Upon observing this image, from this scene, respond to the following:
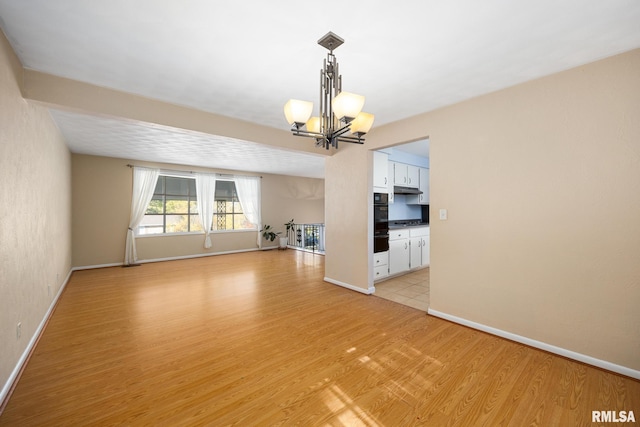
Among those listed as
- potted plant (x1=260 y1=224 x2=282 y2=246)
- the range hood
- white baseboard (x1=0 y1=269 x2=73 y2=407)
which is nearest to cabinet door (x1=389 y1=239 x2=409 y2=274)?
the range hood

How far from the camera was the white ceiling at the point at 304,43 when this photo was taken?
1.63 m

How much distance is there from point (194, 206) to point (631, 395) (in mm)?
8287

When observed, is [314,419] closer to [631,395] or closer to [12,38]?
[631,395]

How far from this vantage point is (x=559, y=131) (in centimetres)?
235

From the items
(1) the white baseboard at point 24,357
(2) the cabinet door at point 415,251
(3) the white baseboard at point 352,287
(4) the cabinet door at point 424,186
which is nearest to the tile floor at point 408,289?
(3) the white baseboard at point 352,287

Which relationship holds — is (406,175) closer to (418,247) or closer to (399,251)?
(418,247)

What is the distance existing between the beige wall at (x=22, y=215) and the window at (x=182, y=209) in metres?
3.35

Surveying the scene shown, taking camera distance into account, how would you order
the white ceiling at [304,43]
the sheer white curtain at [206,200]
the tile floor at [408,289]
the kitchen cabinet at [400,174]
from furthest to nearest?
the sheer white curtain at [206,200] → the kitchen cabinet at [400,174] → the tile floor at [408,289] → the white ceiling at [304,43]

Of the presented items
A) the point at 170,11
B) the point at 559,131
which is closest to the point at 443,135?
the point at 559,131

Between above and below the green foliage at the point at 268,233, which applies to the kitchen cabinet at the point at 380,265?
below

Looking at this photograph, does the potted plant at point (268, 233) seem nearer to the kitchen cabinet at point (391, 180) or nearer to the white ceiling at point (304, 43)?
the kitchen cabinet at point (391, 180)

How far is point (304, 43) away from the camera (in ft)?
6.41

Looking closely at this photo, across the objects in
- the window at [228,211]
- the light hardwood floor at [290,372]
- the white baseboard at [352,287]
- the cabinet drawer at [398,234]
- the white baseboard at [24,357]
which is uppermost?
the window at [228,211]

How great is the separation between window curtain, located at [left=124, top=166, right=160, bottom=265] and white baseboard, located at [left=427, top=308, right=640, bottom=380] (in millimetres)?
6807
